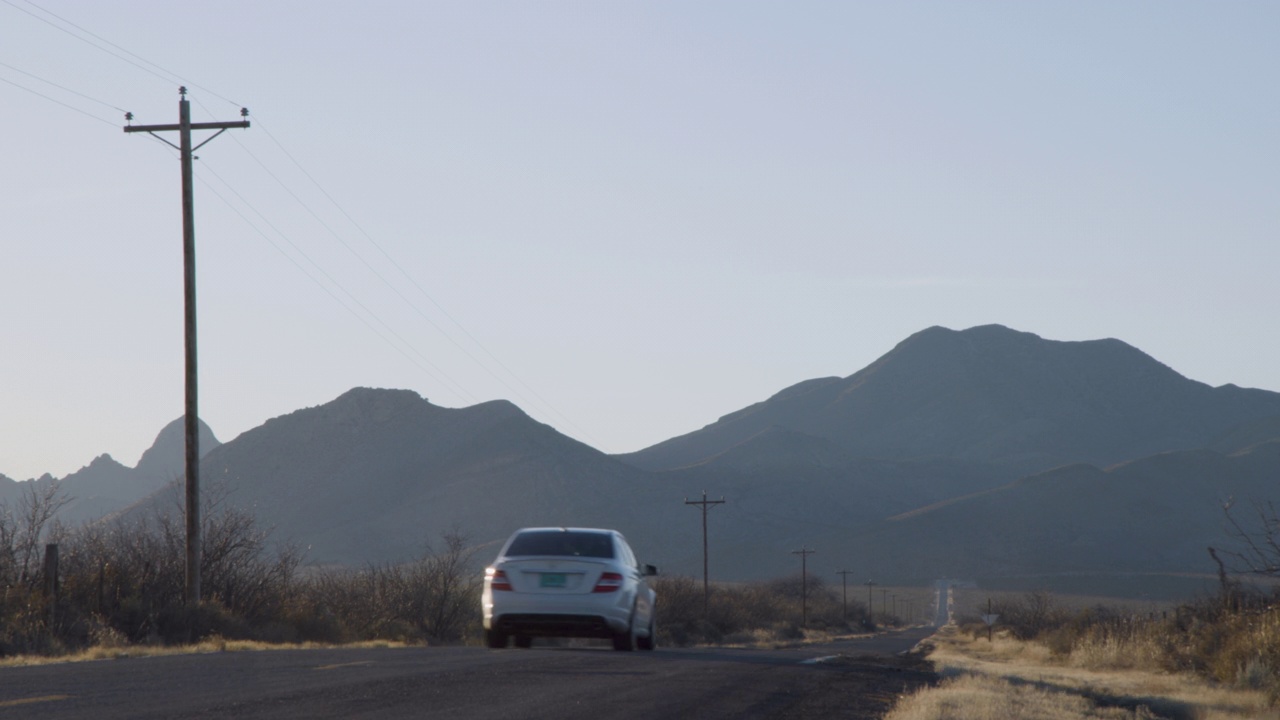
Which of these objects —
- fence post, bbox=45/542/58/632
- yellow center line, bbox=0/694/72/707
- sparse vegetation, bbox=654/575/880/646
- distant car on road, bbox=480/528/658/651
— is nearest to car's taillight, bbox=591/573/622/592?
distant car on road, bbox=480/528/658/651

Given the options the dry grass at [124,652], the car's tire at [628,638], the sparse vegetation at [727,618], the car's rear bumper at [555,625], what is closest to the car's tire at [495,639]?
the car's rear bumper at [555,625]

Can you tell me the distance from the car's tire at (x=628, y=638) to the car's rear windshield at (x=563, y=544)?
106cm

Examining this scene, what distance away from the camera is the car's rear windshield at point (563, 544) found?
18656 mm

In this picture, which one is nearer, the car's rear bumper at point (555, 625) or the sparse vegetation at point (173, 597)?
the car's rear bumper at point (555, 625)

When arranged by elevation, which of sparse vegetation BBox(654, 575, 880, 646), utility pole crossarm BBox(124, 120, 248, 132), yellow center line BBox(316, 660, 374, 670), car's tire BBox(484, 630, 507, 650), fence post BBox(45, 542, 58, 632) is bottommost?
sparse vegetation BBox(654, 575, 880, 646)

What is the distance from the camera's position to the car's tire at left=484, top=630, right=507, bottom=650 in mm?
18803

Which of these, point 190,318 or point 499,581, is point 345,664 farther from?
point 190,318

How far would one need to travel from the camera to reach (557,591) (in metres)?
18.2

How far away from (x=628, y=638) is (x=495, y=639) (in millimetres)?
1886

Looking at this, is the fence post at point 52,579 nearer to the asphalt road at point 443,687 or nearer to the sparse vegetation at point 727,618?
the asphalt road at point 443,687

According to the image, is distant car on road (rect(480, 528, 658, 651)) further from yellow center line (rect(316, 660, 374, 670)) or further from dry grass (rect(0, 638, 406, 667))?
dry grass (rect(0, 638, 406, 667))

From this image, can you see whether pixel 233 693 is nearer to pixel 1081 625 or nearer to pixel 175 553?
pixel 175 553

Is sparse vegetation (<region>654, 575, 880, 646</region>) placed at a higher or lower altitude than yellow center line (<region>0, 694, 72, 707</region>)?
lower

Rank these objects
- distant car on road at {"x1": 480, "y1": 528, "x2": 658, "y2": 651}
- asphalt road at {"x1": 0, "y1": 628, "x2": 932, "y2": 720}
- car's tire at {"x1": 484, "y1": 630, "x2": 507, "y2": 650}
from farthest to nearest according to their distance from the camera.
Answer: car's tire at {"x1": 484, "y1": 630, "x2": 507, "y2": 650}, distant car on road at {"x1": 480, "y1": 528, "x2": 658, "y2": 651}, asphalt road at {"x1": 0, "y1": 628, "x2": 932, "y2": 720}
